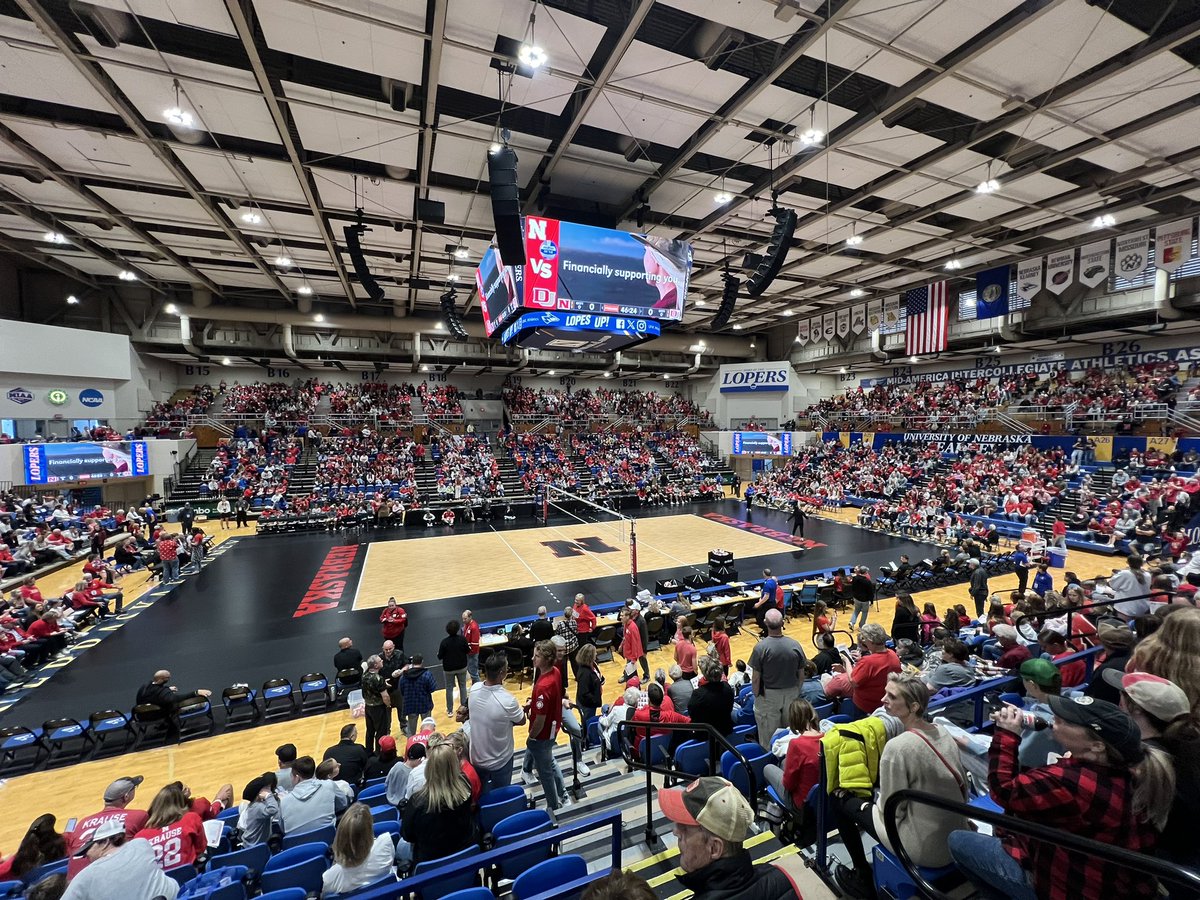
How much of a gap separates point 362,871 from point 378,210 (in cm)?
1476

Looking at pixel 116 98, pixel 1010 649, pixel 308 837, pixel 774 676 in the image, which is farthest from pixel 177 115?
pixel 1010 649

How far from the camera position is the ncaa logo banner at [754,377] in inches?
1341

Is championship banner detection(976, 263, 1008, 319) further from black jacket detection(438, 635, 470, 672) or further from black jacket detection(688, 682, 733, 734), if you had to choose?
black jacket detection(438, 635, 470, 672)

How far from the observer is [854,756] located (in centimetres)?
278

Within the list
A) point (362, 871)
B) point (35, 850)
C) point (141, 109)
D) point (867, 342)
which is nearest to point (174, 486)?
point (141, 109)

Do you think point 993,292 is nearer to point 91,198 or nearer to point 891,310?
point 891,310

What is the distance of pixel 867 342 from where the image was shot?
30391mm

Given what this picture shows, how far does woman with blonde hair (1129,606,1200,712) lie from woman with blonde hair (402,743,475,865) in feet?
13.1

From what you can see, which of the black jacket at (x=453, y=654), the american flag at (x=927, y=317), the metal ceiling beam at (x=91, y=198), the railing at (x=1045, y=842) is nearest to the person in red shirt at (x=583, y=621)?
the black jacket at (x=453, y=654)

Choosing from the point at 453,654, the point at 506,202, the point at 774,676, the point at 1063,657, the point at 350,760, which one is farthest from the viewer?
the point at 506,202

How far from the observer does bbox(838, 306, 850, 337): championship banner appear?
25.2 m

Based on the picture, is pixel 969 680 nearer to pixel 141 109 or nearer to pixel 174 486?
pixel 141 109

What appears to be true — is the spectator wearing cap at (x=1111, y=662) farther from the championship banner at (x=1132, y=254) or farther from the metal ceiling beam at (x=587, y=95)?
the championship banner at (x=1132, y=254)

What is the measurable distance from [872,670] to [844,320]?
2482cm
